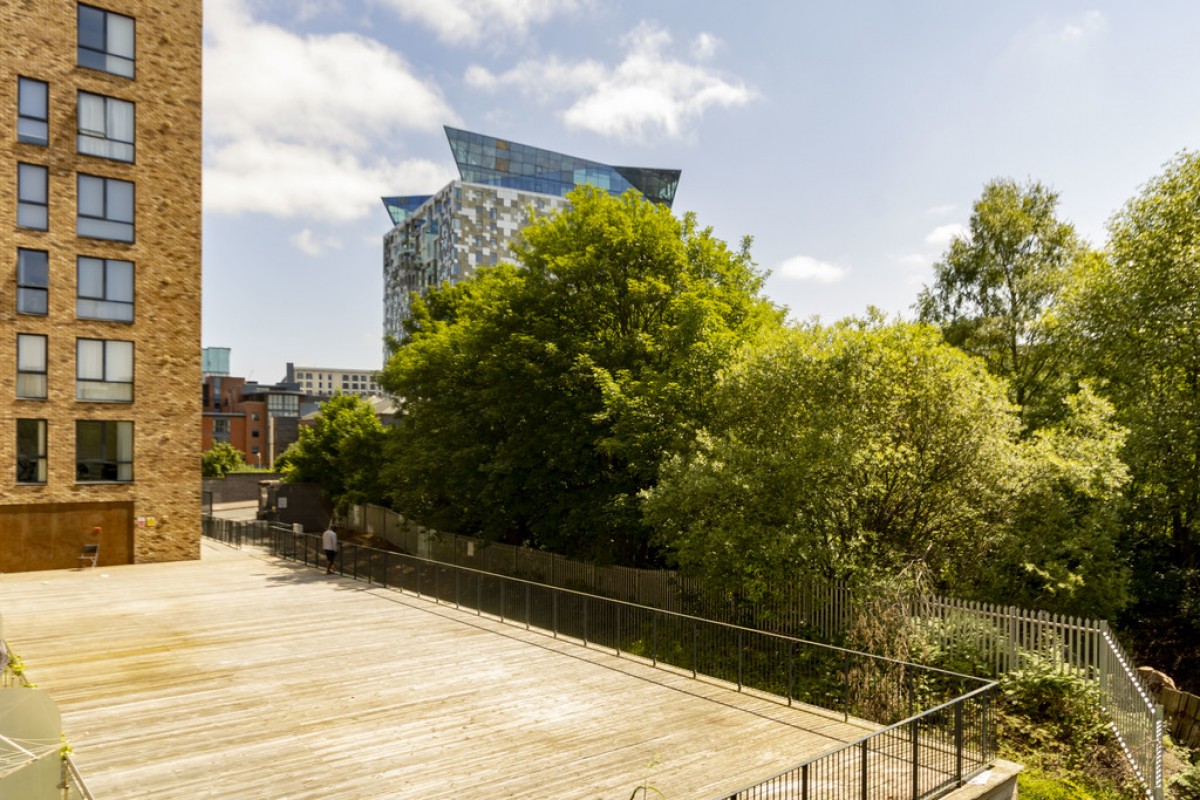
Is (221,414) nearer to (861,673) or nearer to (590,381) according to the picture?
(590,381)

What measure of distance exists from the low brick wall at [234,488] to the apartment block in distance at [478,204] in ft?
165

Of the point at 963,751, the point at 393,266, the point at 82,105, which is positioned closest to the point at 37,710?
the point at 963,751

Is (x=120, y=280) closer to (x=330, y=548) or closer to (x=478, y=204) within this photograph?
(x=330, y=548)

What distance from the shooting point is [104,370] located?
89.1 ft

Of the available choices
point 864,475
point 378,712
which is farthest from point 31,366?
point 864,475

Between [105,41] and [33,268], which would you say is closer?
[33,268]

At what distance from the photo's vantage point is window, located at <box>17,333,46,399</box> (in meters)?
25.7

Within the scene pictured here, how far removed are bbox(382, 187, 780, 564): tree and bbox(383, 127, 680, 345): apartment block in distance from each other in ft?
269

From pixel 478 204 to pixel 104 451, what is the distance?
95.2 metres

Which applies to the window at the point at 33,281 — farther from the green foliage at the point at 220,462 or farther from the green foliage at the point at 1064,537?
the green foliage at the point at 220,462

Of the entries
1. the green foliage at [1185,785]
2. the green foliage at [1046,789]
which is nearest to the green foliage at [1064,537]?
the green foliage at [1185,785]

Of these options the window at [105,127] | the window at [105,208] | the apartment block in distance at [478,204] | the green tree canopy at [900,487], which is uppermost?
the apartment block in distance at [478,204]

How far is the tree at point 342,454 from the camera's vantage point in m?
43.1

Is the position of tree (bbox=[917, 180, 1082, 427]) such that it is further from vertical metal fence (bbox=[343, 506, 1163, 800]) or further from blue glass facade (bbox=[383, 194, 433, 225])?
blue glass facade (bbox=[383, 194, 433, 225])
